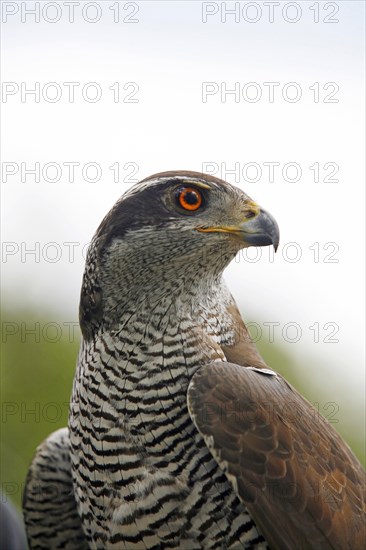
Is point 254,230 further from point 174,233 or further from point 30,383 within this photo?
point 30,383

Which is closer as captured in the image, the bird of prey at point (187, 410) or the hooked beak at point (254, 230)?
the bird of prey at point (187, 410)

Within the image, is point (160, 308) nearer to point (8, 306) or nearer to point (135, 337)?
point (135, 337)

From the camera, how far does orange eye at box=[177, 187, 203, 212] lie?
3.81 m

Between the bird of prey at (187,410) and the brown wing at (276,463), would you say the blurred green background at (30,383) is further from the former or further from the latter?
the brown wing at (276,463)

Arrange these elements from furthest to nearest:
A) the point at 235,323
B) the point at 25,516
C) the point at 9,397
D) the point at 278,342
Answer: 1. the point at 278,342
2. the point at 9,397
3. the point at 25,516
4. the point at 235,323

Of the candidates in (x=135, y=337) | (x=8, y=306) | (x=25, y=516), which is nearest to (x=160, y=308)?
(x=135, y=337)

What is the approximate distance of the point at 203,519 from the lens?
3.51m

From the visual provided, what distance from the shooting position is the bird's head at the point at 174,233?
12.5ft

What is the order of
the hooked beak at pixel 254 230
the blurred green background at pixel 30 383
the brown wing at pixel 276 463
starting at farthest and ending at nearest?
the blurred green background at pixel 30 383 → the hooked beak at pixel 254 230 → the brown wing at pixel 276 463

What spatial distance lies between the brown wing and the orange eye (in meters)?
0.78

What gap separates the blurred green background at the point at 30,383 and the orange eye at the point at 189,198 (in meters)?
4.42

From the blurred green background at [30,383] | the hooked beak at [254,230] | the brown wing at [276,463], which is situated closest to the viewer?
the brown wing at [276,463]

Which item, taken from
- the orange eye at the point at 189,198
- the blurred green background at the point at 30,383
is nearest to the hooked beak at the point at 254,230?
the orange eye at the point at 189,198

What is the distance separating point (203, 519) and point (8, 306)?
6.14 metres
